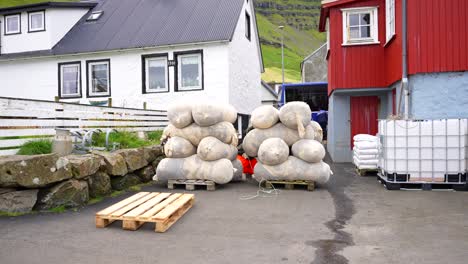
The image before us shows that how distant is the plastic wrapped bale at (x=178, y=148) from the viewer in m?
8.48

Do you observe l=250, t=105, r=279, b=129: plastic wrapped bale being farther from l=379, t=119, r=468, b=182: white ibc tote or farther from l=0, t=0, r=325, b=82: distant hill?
l=0, t=0, r=325, b=82: distant hill

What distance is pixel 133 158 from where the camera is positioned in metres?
8.53

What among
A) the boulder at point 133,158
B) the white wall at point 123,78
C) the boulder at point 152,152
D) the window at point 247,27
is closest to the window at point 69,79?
the white wall at point 123,78

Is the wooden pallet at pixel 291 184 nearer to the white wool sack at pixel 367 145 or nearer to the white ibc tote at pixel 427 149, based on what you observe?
the white ibc tote at pixel 427 149

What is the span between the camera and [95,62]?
1780 cm

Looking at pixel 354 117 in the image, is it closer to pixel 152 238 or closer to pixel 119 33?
pixel 152 238

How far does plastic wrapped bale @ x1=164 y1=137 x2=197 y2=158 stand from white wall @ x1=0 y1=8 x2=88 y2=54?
520 inches

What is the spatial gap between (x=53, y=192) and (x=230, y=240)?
3273mm

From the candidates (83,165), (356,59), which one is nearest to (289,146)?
(83,165)

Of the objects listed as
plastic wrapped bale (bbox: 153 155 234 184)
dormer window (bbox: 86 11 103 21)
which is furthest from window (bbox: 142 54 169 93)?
plastic wrapped bale (bbox: 153 155 234 184)

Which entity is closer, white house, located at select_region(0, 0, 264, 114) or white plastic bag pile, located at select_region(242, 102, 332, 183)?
white plastic bag pile, located at select_region(242, 102, 332, 183)

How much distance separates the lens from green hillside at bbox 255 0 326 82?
145m

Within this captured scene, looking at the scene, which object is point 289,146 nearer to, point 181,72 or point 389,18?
point 389,18

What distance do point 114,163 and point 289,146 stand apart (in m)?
3.86
